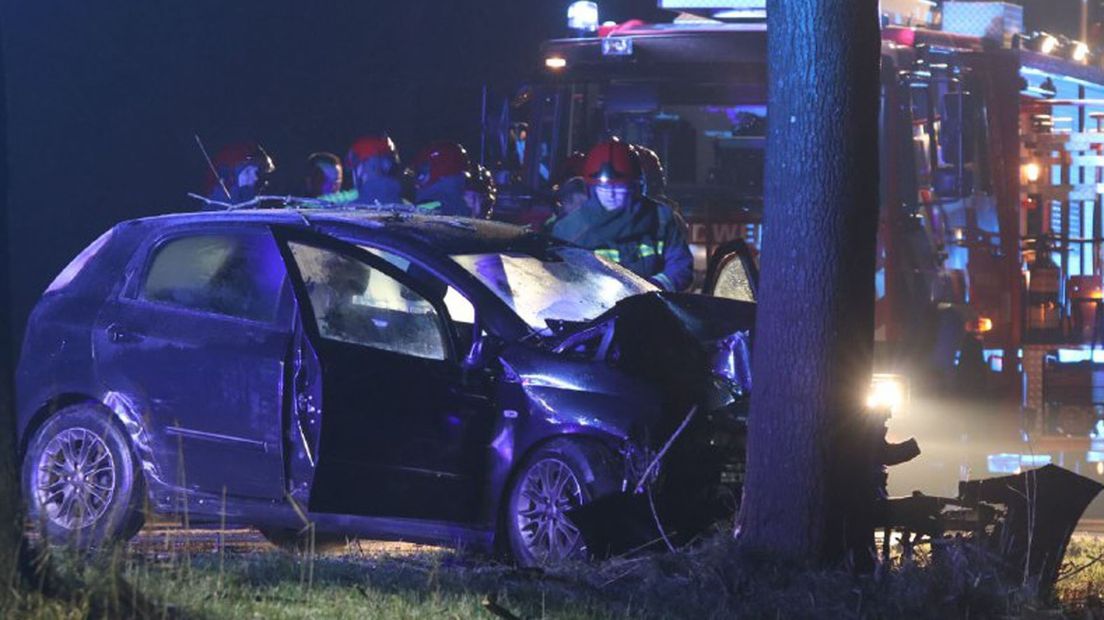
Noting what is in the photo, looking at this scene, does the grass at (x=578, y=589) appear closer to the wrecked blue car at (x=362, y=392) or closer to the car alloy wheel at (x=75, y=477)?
the wrecked blue car at (x=362, y=392)

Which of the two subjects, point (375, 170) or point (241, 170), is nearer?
point (375, 170)

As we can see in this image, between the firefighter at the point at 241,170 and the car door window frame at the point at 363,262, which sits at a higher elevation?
the firefighter at the point at 241,170

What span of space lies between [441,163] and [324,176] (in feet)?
6.09

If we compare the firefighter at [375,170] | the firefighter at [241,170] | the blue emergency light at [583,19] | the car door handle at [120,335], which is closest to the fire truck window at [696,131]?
the blue emergency light at [583,19]

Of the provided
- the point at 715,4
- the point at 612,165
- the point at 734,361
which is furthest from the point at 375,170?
the point at 734,361

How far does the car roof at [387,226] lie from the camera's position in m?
8.98

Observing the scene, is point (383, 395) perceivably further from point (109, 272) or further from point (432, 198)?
point (432, 198)

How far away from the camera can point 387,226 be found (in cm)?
910

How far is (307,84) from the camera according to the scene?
23578 millimetres

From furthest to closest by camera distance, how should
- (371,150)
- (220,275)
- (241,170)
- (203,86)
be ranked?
1. (203,86)
2. (241,170)
3. (371,150)
4. (220,275)

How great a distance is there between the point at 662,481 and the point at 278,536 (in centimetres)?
220

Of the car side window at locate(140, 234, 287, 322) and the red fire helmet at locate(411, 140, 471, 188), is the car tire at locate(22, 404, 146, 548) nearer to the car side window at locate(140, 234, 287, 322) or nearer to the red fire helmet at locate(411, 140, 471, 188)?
the car side window at locate(140, 234, 287, 322)

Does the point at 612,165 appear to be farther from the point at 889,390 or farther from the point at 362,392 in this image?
the point at 362,392

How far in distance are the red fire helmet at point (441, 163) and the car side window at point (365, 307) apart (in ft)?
15.2
